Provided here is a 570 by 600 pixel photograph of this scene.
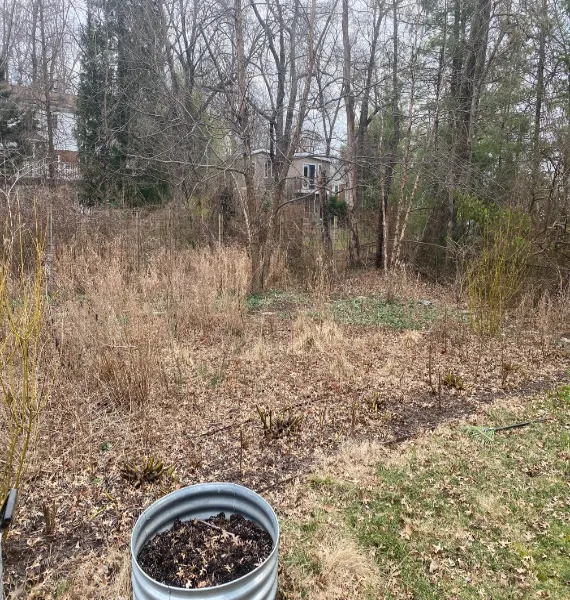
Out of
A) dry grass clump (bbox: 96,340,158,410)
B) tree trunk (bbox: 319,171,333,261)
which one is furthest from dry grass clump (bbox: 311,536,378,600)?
tree trunk (bbox: 319,171,333,261)

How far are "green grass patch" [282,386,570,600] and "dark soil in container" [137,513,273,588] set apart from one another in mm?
736

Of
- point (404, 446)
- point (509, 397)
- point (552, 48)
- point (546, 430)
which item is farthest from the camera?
point (552, 48)

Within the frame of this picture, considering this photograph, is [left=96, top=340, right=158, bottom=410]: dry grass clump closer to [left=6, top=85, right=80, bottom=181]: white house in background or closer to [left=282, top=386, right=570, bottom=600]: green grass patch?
[left=282, top=386, right=570, bottom=600]: green grass patch

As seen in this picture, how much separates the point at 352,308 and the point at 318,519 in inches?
196

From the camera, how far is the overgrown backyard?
6.75 feet

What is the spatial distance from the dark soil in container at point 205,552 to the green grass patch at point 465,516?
736 mm

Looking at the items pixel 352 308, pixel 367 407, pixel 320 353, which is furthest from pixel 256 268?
pixel 367 407

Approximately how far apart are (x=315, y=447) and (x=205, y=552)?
5.33ft

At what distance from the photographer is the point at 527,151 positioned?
894 centimetres

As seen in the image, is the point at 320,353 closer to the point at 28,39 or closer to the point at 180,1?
the point at 180,1

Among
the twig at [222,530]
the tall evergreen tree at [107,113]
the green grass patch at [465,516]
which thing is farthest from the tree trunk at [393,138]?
the tall evergreen tree at [107,113]

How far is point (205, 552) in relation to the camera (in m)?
1.53

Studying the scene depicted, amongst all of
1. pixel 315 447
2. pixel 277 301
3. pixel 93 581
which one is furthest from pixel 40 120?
pixel 93 581

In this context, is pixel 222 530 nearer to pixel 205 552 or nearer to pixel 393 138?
pixel 205 552
